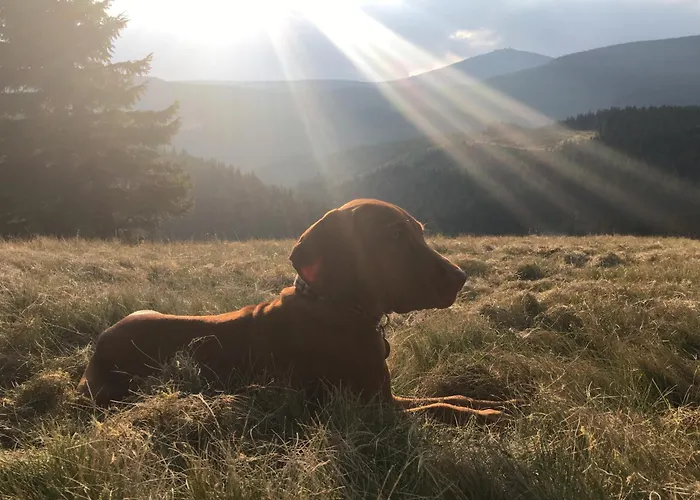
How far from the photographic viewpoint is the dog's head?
2.53 meters

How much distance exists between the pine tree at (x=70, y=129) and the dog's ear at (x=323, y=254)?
15.6m

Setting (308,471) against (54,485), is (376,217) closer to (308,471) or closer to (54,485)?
(308,471)

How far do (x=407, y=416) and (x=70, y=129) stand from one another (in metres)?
18.1

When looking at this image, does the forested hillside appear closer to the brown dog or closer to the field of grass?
the field of grass

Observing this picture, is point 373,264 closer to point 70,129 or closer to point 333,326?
point 333,326

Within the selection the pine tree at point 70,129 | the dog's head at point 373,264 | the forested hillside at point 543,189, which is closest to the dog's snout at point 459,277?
the dog's head at point 373,264

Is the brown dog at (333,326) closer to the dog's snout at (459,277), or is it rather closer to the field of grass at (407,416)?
the dog's snout at (459,277)

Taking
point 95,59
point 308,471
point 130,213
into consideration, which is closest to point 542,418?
point 308,471

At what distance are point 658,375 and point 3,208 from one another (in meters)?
18.7

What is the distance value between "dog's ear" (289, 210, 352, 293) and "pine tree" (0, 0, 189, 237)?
15.6m

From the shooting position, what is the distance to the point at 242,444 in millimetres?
1857

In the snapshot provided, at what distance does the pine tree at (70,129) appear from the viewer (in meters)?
15.9

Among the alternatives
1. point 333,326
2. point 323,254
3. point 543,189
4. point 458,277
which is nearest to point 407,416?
point 333,326

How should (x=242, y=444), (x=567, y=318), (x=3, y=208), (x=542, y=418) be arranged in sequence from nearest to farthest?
(x=242, y=444), (x=542, y=418), (x=567, y=318), (x=3, y=208)
